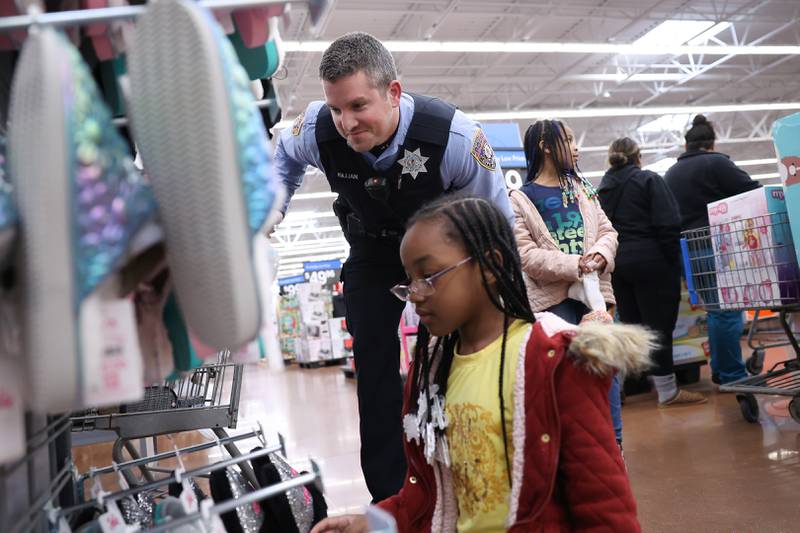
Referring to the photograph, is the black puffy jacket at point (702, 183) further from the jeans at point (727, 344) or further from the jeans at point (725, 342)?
the jeans at point (727, 344)

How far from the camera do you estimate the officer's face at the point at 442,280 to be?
1.34m

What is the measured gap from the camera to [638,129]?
1764 cm

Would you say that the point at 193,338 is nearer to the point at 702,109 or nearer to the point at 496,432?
the point at 496,432

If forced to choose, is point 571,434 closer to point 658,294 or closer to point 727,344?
point 658,294

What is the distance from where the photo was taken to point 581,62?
12859 millimetres

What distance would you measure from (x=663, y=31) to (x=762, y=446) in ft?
34.5

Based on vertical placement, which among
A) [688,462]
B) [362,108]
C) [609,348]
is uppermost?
[362,108]

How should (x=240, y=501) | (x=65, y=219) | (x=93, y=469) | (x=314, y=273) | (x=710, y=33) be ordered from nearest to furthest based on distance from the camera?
(x=65, y=219) → (x=240, y=501) → (x=93, y=469) → (x=710, y=33) → (x=314, y=273)

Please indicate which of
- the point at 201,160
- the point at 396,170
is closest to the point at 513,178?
the point at 396,170

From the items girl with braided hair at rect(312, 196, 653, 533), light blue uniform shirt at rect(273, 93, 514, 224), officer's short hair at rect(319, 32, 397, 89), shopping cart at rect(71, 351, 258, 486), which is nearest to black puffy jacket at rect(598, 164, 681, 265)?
light blue uniform shirt at rect(273, 93, 514, 224)

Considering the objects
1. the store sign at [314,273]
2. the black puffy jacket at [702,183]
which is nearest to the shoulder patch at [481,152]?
the black puffy jacket at [702,183]

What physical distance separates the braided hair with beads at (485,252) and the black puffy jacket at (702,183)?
3.28m

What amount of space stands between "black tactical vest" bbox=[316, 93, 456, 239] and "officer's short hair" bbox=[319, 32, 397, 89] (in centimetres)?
18

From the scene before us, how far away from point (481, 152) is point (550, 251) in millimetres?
723
